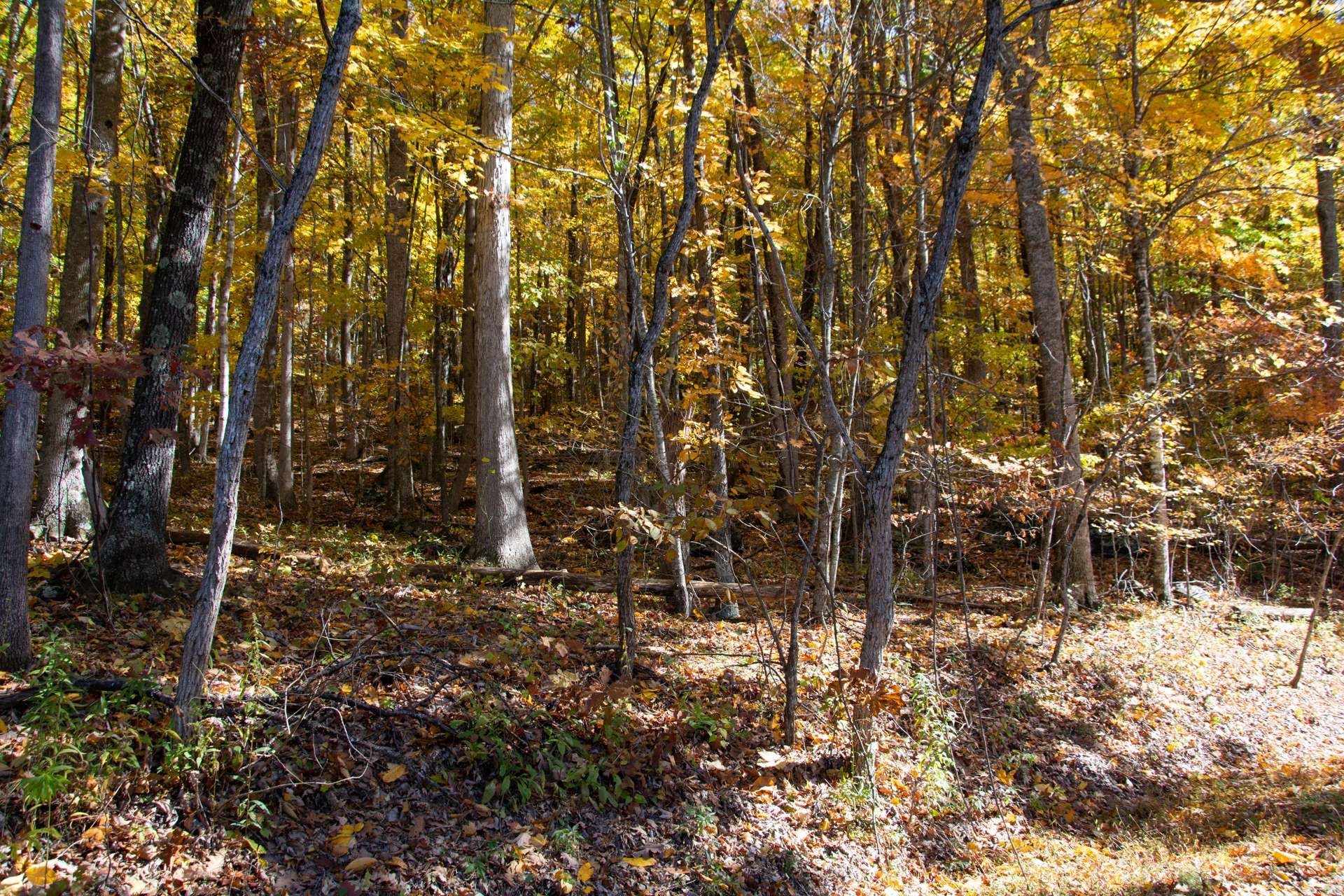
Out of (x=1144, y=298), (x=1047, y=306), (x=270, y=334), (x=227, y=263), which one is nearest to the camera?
(x=227, y=263)

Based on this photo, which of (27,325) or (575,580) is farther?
(575,580)

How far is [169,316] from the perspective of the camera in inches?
204

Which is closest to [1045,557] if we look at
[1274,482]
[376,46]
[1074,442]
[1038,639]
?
[1038,639]

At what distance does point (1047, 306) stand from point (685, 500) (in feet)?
17.6

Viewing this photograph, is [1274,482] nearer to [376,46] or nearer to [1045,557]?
[1045,557]

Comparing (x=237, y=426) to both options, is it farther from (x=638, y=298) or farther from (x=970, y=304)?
(x=970, y=304)

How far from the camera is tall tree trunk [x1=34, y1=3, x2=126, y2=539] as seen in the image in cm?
640

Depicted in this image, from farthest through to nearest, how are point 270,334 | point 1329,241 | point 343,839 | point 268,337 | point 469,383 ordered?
point 270,334 < point 1329,241 < point 469,383 < point 268,337 < point 343,839

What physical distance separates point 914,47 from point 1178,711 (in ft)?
A: 25.1

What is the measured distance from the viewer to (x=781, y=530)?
1197 centimetres

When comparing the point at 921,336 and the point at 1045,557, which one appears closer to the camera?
the point at 921,336

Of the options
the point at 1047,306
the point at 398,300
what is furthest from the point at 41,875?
the point at 1047,306

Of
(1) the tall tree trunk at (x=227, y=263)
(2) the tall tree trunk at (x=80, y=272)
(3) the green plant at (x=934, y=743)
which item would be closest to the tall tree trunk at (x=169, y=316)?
(2) the tall tree trunk at (x=80, y=272)

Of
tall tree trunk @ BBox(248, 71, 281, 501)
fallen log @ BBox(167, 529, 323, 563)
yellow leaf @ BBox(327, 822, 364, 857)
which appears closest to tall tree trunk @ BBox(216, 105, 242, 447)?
tall tree trunk @ BBox(248, 71, 281, 501)
